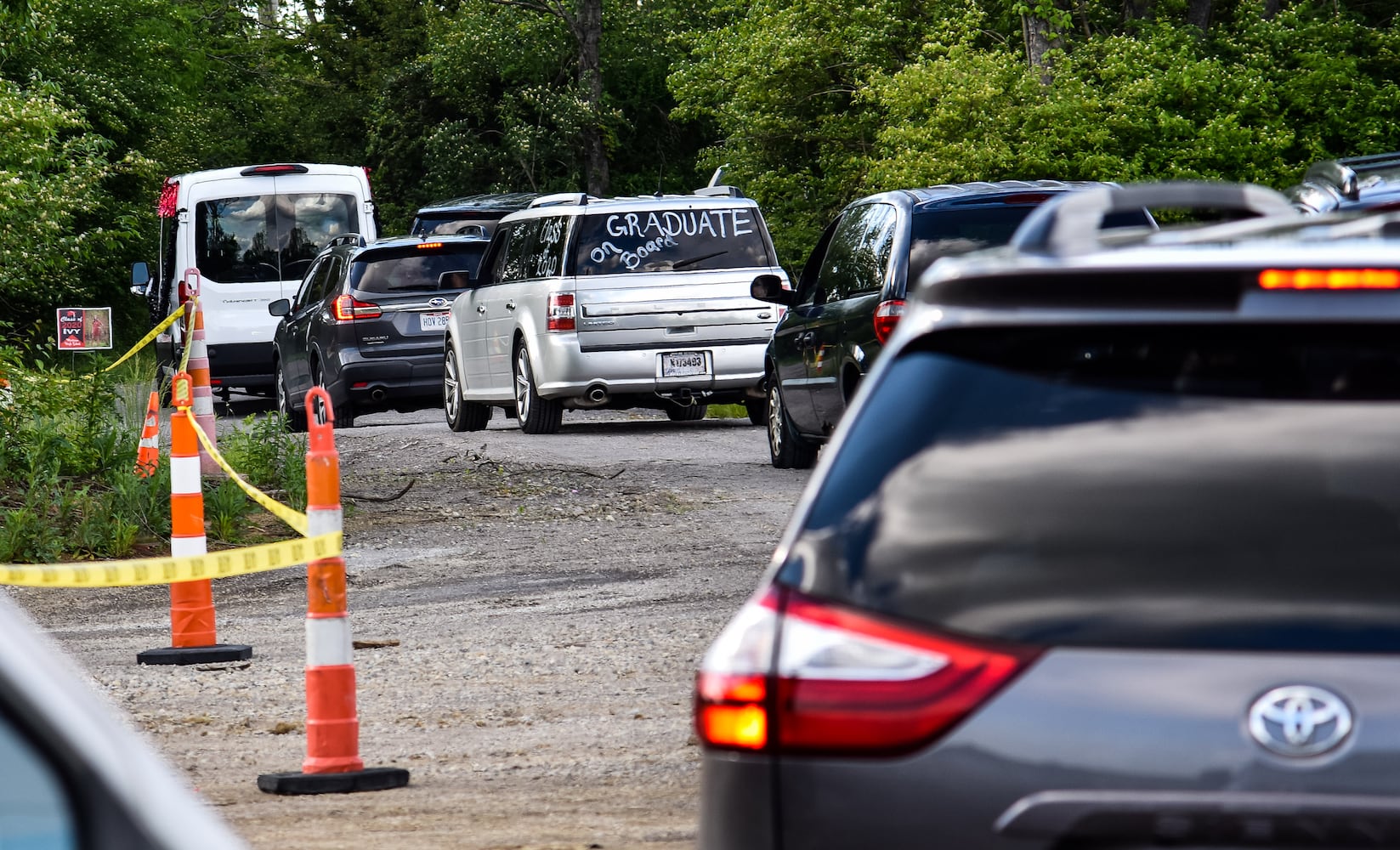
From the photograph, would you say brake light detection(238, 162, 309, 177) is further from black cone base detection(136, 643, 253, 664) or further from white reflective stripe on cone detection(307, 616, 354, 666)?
white reflective stripe on cone detection(307, 616, 354, 666)

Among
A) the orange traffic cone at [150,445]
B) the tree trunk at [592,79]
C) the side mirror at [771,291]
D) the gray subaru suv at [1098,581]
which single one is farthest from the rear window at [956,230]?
the tree trunk at [592,79]

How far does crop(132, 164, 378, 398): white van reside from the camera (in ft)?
88.0

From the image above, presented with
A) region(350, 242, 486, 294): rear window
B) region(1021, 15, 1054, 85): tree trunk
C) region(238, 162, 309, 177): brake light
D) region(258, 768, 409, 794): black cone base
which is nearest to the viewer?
region(258, 768, 409, 794): black cone base

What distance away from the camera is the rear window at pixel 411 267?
803 inches

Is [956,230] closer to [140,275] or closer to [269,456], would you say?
[269,456]

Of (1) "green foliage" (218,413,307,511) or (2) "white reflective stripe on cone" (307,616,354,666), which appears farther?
(1) "green foliage" (218,413,307,511)

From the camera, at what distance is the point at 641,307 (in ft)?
58.6

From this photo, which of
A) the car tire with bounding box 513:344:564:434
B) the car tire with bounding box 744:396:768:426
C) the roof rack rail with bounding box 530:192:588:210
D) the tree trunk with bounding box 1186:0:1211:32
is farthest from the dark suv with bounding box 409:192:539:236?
the tree trunk with bounding box 1186:0:1211:32

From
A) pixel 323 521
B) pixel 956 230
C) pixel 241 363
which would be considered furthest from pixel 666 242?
pixel 323 521

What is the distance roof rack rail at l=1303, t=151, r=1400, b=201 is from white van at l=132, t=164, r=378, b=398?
19.9 m

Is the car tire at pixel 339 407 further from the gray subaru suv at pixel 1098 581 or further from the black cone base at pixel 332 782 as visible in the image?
the gray subaru suv at pixel 1098 581

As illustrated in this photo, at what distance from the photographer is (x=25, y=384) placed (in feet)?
47.0

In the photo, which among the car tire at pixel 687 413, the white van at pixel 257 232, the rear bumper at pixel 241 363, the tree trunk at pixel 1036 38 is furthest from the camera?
the tree trunk at pixel 1036 38

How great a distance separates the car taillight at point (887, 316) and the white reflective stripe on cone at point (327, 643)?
18.9 feet
